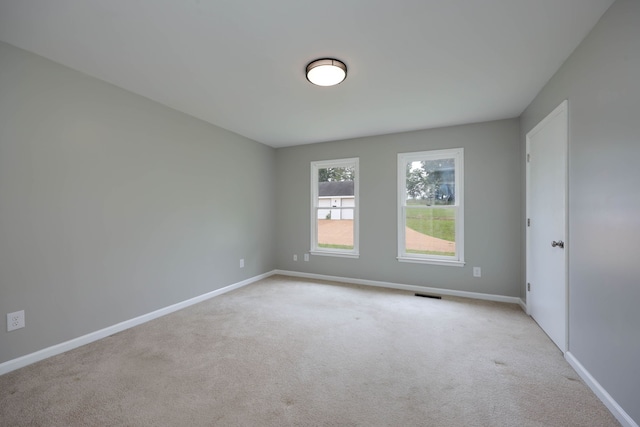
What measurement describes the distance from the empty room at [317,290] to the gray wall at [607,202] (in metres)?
0.02

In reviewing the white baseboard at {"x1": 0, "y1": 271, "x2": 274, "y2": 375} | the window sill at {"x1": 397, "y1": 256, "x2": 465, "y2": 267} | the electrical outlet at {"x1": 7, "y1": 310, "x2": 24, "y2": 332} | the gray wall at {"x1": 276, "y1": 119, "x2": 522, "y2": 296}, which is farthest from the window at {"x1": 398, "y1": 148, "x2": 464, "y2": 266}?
the electrical outlet at {"x1": 7, "y1": 310, "x2": 24, "y2": 332}

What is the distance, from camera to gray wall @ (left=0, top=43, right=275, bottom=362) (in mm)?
2039

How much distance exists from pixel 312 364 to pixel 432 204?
2.90 metres

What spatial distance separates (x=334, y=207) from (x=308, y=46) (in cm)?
297

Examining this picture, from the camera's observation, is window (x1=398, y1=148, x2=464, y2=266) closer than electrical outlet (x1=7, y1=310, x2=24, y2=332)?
No

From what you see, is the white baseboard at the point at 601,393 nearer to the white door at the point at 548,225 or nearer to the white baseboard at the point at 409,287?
the white door at the point at 548,225

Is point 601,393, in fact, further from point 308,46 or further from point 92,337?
point 92,337

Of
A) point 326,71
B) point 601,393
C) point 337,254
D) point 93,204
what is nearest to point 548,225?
point 601,393

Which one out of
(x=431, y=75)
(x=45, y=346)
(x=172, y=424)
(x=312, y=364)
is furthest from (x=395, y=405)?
(x=45, y=346)

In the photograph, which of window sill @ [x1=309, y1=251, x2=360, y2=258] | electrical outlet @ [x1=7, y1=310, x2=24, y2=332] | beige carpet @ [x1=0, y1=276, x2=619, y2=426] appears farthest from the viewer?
window sill @ [x1=309, y1=251, x2=360, y2=258]

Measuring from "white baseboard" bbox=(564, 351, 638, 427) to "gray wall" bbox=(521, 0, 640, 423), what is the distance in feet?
0.12

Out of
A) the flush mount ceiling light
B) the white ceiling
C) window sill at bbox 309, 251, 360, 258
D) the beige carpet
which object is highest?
the white ceiling

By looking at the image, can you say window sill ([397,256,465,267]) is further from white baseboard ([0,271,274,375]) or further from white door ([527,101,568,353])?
white baseboard ([0,271,274,375])

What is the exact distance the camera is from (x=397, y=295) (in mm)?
3793
